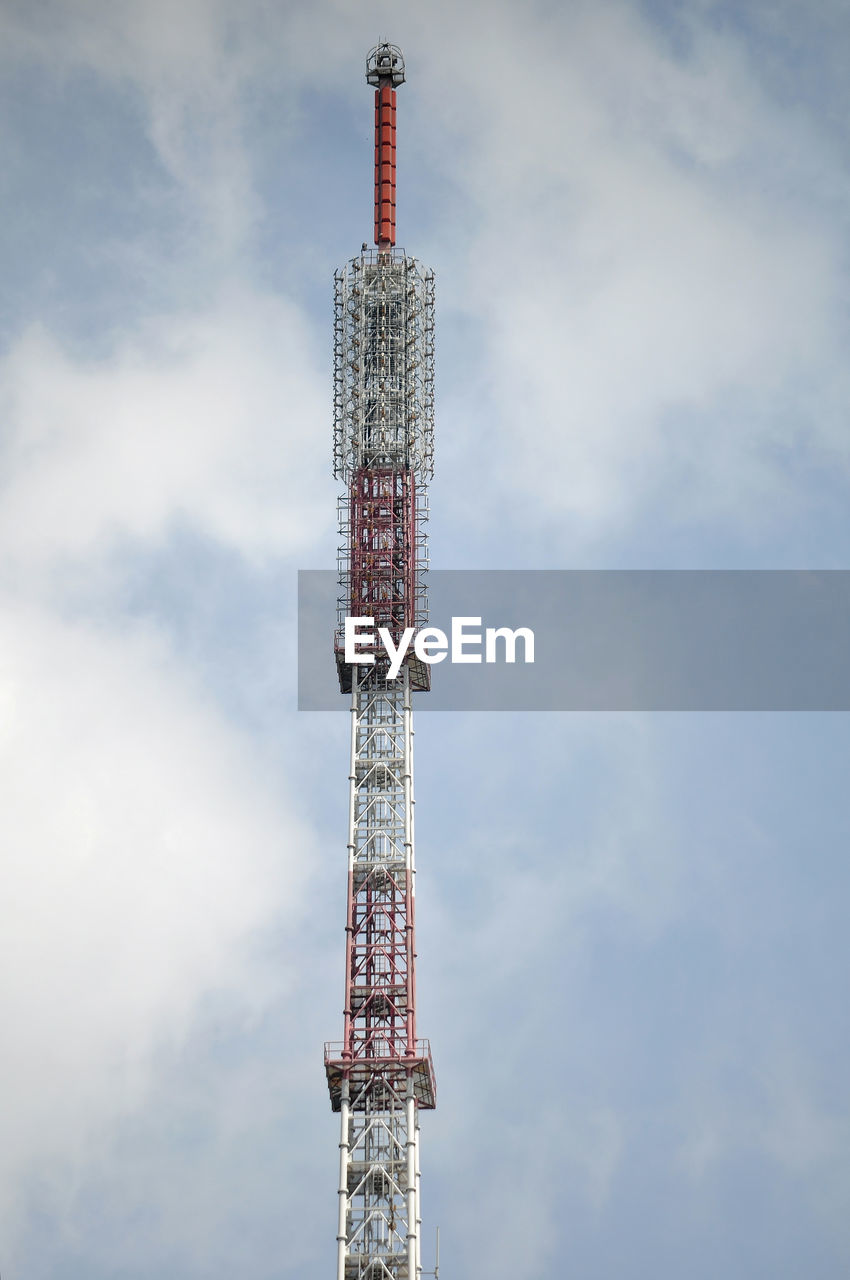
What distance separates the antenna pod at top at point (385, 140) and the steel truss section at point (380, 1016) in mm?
33653

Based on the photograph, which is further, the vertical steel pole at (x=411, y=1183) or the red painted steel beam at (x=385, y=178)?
the red painted steel beam at (x=385, y=178)

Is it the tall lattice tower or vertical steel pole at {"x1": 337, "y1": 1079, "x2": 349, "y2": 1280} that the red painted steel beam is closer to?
the tall lattice tower

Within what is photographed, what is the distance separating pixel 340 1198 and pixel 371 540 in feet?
149

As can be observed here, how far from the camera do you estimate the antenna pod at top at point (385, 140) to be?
7500 inches

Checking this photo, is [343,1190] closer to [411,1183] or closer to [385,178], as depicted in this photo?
[411,1183]

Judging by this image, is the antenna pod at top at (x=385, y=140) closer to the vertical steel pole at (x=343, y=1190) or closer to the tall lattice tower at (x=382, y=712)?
the tall lattice tower at (x=382, y=712)

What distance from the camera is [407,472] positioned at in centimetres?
18438

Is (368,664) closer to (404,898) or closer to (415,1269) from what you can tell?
(404,898)

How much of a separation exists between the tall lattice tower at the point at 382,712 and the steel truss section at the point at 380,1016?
68 millimetres

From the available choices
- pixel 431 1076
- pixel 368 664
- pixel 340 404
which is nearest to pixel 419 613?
pixel 368 664

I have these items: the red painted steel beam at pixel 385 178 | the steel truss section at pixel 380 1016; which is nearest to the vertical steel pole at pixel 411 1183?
the steel truss section at pixel 380 1016

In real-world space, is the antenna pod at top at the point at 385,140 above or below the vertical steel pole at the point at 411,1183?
above

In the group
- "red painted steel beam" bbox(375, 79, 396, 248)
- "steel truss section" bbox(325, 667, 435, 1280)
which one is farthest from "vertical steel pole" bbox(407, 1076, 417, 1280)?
"red painted steel beam" bbox(375, 79, 396, 248)

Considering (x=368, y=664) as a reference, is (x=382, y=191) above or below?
above
